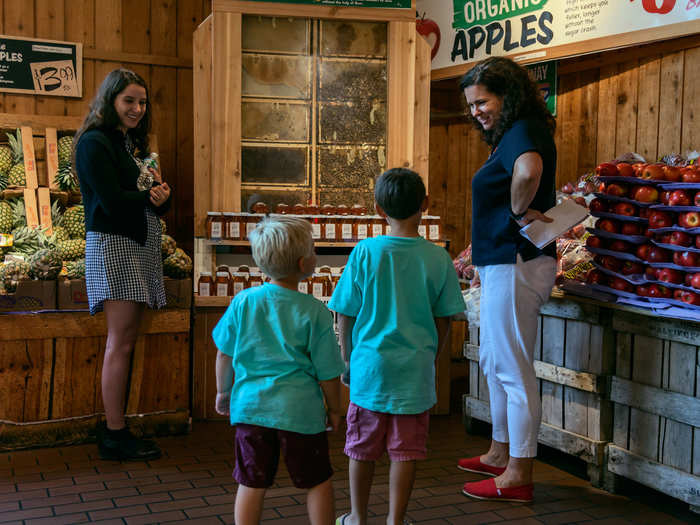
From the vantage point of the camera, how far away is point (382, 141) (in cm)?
502

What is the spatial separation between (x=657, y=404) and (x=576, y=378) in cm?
42

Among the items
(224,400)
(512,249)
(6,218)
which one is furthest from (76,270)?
(512,249)

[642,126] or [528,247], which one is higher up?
[642,126]

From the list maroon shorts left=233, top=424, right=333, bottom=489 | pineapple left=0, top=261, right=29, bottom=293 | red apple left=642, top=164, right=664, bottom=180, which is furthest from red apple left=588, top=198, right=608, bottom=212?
pineapple left=0, top=261, right=29, bottom=293

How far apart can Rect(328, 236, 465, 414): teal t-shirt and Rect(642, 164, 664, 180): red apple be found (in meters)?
1.16

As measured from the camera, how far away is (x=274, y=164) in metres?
4.94

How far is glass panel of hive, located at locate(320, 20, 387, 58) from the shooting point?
16.4 feet

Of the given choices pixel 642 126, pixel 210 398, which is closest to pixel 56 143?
pixel 210 398

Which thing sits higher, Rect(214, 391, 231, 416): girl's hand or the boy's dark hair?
the boy's dark hair

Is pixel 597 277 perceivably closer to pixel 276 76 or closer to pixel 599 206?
pixel 599 206

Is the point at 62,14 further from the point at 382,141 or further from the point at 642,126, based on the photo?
the point at 642,126

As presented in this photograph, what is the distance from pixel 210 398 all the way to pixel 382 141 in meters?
1.99

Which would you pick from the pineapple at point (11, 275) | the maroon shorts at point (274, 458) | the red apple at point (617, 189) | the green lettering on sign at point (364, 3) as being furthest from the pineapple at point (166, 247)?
the red apple at point (617, 189)

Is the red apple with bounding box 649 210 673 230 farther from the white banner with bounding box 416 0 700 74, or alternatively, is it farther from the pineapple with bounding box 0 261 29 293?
the pineapple with bounding box 0 261 29 293
